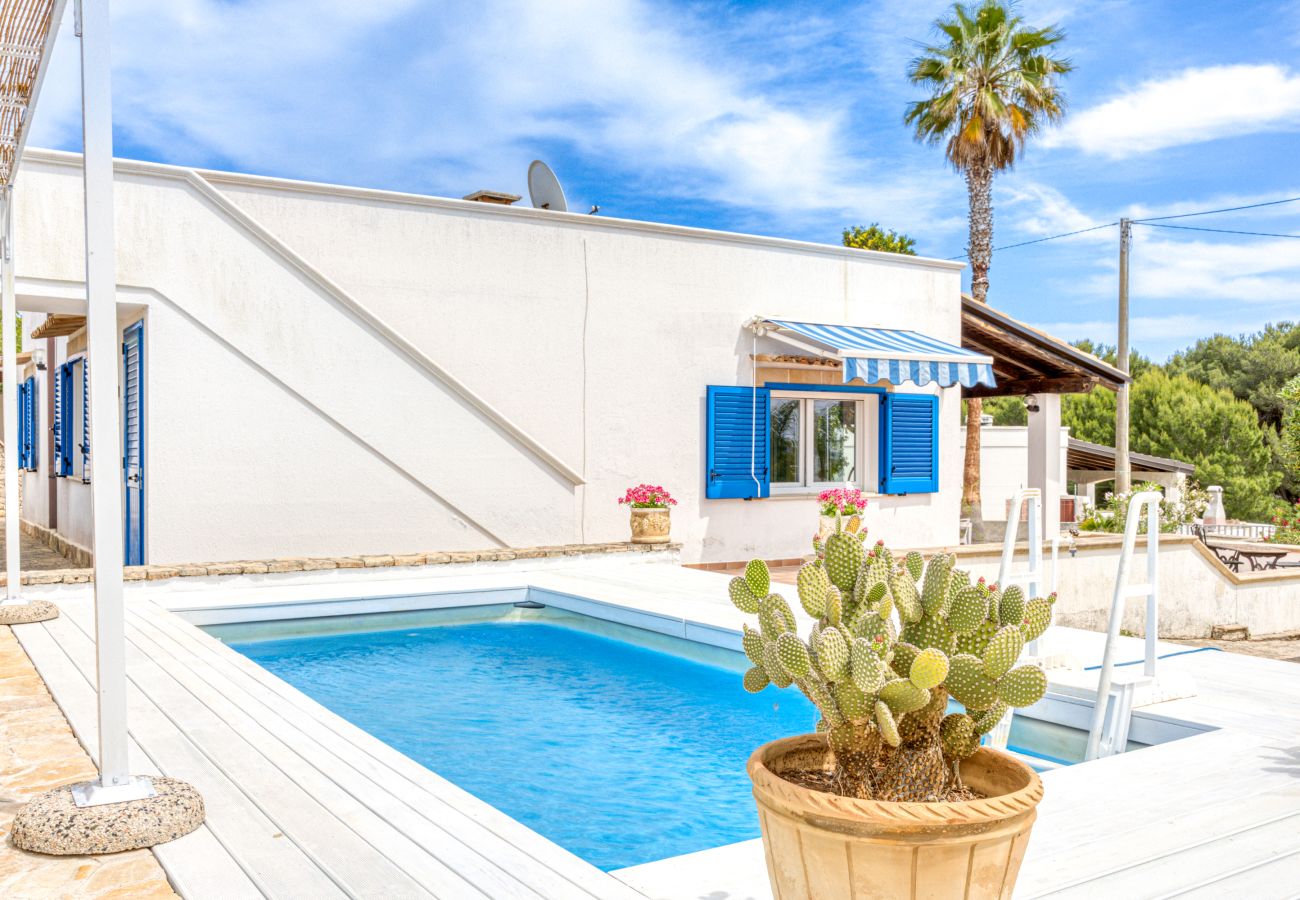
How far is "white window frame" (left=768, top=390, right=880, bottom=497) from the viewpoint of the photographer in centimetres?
1573

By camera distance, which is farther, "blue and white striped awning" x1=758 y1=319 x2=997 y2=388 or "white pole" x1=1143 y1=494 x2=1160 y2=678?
"blue and white striped awning" x1=758 y1=319 x2=997 y2=388

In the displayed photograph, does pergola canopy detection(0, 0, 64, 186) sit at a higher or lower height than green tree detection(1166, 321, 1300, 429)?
lower

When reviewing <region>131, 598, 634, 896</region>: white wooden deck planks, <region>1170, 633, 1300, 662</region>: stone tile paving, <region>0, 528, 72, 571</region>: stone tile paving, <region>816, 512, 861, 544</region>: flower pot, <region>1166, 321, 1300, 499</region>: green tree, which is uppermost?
<region>1166, 321, 1300, 499</region>: green tree

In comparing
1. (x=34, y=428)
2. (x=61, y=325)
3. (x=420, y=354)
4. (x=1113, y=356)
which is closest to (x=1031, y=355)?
(x=420, y=354)

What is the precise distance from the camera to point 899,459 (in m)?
16.2

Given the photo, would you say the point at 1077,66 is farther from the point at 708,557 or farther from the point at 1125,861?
the point at 1125,861

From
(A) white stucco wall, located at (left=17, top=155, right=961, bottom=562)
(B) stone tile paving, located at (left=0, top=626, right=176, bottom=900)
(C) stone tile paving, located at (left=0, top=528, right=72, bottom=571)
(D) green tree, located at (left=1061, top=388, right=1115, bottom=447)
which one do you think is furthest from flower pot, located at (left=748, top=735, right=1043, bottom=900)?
(D) green tree, located at (left=1061, top=388, right=1115, bottom=447)

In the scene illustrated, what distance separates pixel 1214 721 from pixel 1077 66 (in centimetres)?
2253

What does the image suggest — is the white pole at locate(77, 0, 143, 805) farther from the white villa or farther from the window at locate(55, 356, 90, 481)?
the window at locate(55, 356, 90, 481)

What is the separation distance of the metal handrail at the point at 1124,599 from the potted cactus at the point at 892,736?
3.01 metres

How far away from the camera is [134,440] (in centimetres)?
1198

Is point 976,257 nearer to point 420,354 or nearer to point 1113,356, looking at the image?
point 420,354

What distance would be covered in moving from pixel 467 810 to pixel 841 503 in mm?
10181

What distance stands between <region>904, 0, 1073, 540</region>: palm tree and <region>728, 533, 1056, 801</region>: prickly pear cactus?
22027 mm
